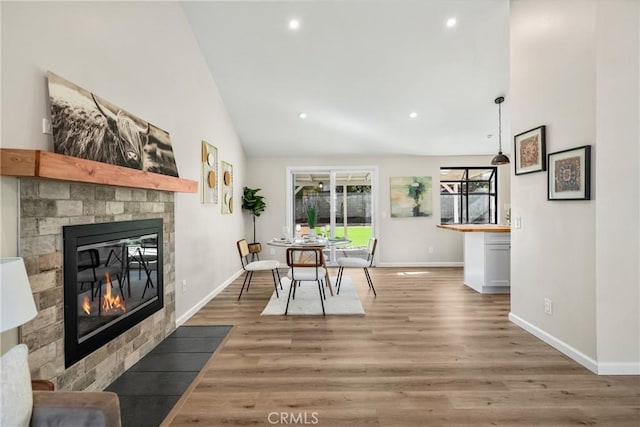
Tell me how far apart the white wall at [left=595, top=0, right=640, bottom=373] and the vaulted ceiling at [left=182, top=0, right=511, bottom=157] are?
1.50 meters

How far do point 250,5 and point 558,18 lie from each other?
116 inches

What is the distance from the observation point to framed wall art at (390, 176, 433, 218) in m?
6.75

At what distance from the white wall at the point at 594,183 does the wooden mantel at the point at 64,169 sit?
3.35 metres

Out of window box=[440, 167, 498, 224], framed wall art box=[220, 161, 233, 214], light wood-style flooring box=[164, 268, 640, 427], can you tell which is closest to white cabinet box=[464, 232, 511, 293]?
light wood-style flooring box=[164, 268, 640, 427]

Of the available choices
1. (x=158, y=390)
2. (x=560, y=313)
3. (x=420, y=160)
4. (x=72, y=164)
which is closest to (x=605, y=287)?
(x=560, y=313)

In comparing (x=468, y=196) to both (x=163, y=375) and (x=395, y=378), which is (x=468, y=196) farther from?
(x=163, y=375)

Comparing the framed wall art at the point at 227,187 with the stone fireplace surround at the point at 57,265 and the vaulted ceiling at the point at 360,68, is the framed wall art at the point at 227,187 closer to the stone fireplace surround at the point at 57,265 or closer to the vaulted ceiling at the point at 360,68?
the vaulted ceiling at the point at 360,68

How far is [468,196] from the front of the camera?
692cm

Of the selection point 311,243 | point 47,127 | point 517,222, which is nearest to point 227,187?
point 311,243

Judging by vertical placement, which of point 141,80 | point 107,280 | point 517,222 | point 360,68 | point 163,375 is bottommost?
point 163,375

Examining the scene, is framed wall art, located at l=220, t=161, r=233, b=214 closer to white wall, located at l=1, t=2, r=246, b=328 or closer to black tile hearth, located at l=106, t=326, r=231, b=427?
white wall, located at l=1, t=2, r=246, b=328

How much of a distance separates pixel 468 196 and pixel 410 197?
4.29 feet

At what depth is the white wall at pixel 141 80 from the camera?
1.65m

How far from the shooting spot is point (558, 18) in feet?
8.75
